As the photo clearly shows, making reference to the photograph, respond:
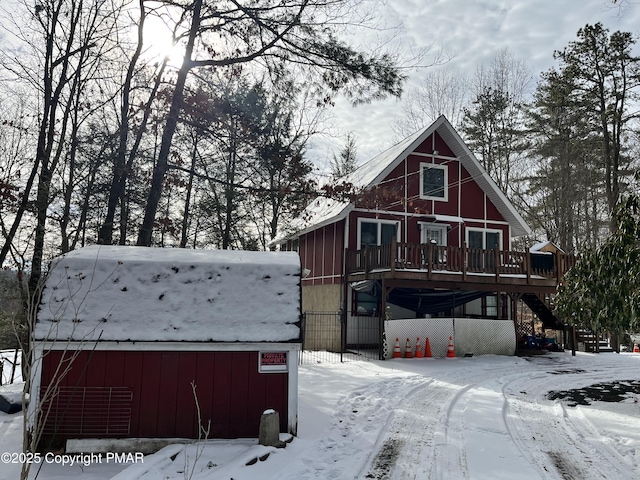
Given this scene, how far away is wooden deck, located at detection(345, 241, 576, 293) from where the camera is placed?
1597cm

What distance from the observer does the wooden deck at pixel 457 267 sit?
52.4 ft

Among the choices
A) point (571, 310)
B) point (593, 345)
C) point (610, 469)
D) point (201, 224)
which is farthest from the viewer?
point (201, 224)

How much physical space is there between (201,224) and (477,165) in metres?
14.5

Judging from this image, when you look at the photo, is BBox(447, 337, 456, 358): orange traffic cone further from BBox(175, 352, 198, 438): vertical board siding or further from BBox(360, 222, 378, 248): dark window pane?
BBox(175, 352, 198, 438): vertical board siding

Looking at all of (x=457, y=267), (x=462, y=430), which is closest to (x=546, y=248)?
(x=457, y=267)

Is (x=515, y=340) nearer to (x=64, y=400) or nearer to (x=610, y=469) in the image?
(x=610, y=469)

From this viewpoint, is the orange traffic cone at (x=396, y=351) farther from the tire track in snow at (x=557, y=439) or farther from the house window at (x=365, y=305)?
the tire track in snow at (x=557, y=439)

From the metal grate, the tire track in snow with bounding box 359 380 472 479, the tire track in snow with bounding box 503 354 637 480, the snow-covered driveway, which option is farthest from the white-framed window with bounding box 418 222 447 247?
the metal grate

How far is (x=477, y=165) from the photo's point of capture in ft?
66.0

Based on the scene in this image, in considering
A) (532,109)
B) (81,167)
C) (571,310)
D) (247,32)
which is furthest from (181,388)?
(532,109)

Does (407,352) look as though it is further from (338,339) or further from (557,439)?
(557,439)

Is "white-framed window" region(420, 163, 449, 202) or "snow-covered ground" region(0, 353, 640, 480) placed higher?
"white-framed window" region(420, 163, 449, 202)

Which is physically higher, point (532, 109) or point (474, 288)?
point (532, 109)

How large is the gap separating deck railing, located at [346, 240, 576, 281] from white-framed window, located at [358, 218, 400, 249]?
1.05 metres
